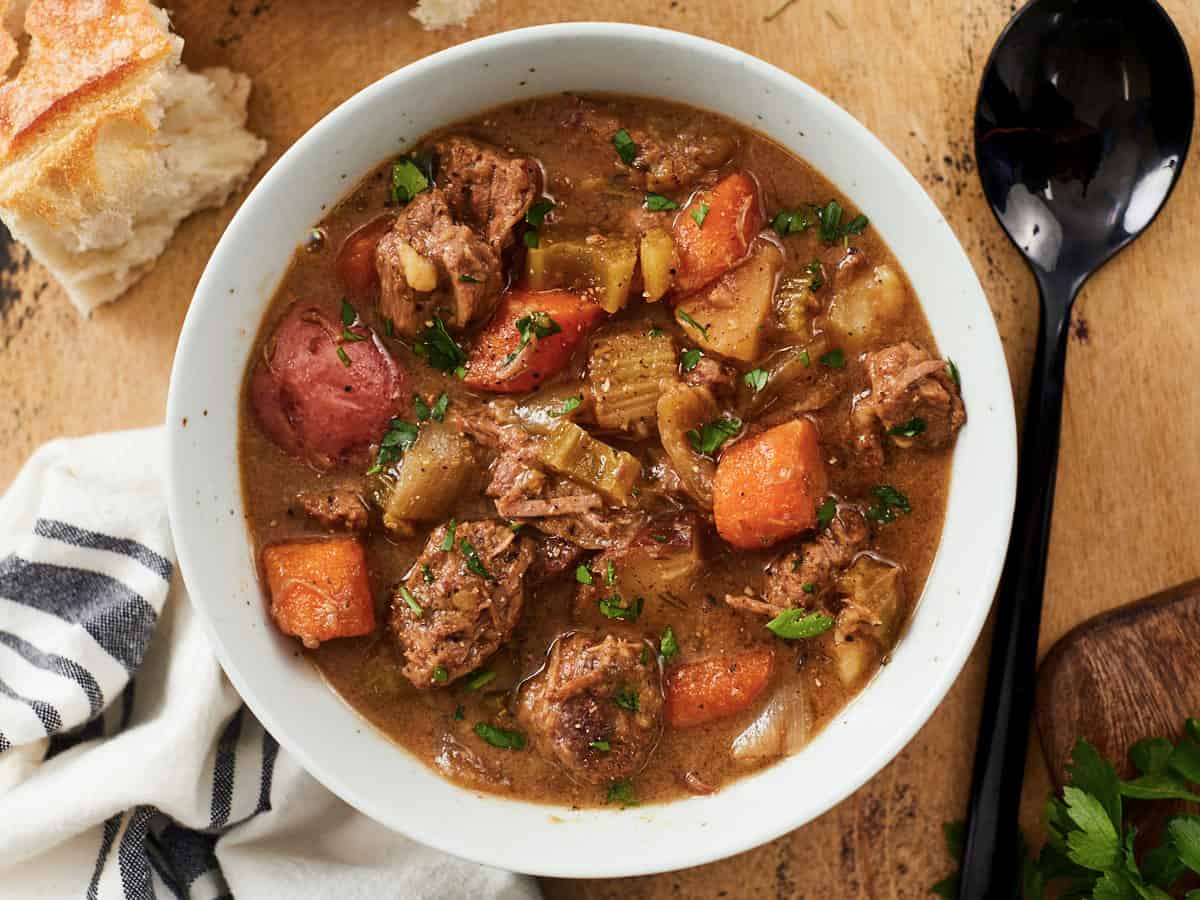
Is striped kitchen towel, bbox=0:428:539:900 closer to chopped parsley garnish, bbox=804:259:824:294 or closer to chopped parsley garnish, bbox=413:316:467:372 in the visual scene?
chopped parsley garnish, bbox=413:316:467:372

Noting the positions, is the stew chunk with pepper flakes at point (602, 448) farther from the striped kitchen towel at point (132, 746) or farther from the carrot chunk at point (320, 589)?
the striped kitchen towel at point (132, 746)

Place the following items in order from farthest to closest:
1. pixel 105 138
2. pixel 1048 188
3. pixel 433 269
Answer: pixel 1048 188 < pixel 105 138 < pixel 433 269

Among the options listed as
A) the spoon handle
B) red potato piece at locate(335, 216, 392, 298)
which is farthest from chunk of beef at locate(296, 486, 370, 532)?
the spoon handle

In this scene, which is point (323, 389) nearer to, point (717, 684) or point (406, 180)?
point (406, 180)

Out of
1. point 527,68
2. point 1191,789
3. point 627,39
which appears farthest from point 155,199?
point 1191,789

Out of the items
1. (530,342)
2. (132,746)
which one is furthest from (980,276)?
(132,746)

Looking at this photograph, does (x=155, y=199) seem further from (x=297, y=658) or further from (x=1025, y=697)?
(x=1025, y=697)
